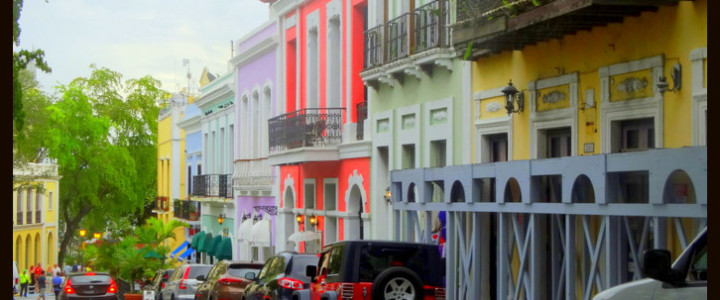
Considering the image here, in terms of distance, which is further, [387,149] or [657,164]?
[387,149]

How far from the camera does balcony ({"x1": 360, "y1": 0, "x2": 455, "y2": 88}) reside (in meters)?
22.7

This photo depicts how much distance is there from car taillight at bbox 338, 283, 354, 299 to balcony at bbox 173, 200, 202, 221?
37150 millimetres

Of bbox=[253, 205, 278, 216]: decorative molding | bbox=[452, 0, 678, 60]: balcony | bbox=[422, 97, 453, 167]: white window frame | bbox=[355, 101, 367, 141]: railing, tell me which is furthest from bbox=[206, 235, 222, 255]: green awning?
bbox=[452, 0, 678, 60]: balcony

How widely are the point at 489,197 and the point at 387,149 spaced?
9.09m

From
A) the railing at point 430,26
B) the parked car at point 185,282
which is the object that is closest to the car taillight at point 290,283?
the railing at point 430,26

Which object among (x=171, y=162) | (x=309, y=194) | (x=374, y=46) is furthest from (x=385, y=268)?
(x=171, y=162)

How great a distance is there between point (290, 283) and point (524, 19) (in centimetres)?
→ 578

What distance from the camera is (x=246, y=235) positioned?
38.9 meters

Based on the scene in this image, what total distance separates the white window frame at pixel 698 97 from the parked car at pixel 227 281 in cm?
1083

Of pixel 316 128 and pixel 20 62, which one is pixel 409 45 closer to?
pixel 316 128

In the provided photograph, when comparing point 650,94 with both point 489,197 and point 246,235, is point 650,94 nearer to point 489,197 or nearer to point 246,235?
point 489,197

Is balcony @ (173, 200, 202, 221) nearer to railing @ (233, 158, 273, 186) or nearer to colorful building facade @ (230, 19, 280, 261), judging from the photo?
colorful building facade @ (230, 19, 280, 261)

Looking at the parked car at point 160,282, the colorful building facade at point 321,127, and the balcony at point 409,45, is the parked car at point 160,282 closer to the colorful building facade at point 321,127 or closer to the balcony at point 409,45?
the colorful building facade at point 321,127
